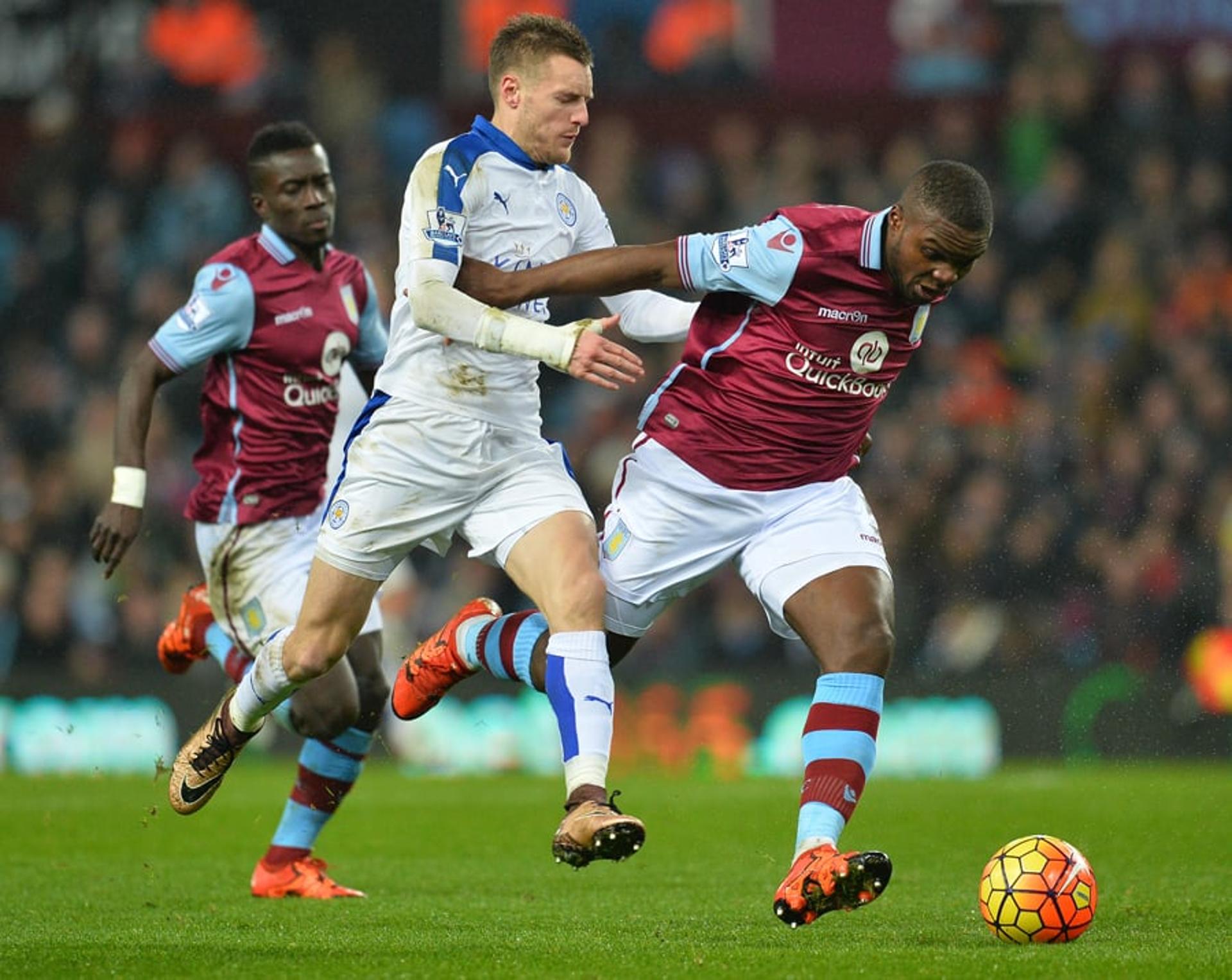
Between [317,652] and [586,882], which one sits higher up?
[317,652]

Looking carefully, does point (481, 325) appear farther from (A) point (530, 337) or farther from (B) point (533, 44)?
(B) point (533, 44)

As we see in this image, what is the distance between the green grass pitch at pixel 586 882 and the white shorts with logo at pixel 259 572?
37.3 inches

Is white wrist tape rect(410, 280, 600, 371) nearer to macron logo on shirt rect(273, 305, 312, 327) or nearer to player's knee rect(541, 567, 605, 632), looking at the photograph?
player's knee rect(541, 567, 605, 632)

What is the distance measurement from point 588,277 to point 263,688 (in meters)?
1.90

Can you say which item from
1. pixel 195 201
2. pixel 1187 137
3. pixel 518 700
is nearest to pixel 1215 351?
pixel 1187 137

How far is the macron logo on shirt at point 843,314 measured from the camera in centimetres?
618

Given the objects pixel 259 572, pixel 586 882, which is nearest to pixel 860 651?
pixel 586 882

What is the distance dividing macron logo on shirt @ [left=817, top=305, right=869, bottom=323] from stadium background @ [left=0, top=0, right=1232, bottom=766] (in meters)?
6.80

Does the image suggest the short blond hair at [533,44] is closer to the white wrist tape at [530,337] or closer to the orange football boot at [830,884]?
the white wrist tape at [530,337]

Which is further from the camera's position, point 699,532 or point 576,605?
point 699,532

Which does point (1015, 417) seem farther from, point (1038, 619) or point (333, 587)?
point (333, 587)

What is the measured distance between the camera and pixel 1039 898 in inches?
226

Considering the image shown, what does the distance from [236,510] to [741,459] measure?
7.83ft

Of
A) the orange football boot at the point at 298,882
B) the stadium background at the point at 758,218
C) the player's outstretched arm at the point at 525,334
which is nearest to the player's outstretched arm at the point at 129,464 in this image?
the orange football boot at the point at 298,882
